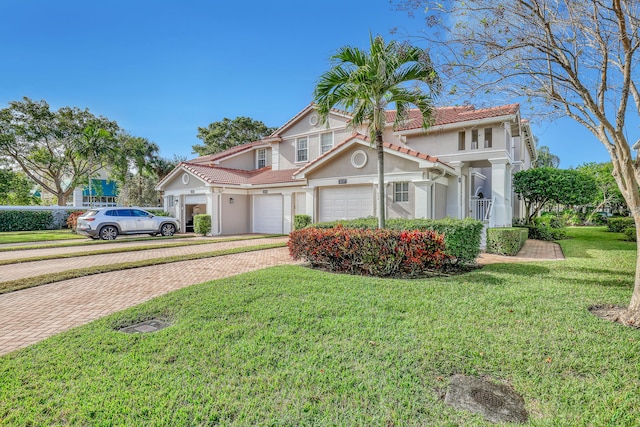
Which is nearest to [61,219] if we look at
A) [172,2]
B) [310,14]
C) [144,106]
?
[144,106]

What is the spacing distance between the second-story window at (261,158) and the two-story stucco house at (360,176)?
1473 millimetres

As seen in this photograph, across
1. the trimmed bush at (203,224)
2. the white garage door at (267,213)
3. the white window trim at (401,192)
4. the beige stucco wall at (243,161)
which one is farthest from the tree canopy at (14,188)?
the white window trim at (401,192)

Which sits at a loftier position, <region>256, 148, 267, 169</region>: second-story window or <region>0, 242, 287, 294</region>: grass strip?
<region>256, 148, 267, 169</region>: second-story window

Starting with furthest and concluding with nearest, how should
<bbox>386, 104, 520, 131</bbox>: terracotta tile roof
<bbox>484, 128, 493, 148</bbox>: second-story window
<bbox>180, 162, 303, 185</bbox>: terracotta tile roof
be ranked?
<bbox>180, 162, 303, 185</bbox>: terracotta tile roof < <bbox>484, 128, 493, 148</bbox>: second-story window < <bbox>386, 104, 520, 131</bbox>: terracotta tile roof

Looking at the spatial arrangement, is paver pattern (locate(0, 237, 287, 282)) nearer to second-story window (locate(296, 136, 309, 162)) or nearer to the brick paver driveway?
the brick paver driveway

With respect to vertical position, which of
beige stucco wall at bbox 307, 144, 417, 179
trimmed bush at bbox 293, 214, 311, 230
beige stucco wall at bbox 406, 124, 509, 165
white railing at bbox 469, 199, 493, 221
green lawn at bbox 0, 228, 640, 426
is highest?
beige stucco wall at bbox 406, 124, 509, 165

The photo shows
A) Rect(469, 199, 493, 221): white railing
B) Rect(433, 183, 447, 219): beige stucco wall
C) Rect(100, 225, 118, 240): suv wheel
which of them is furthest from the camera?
Rect(100, 225, 118, 240): suv wheel

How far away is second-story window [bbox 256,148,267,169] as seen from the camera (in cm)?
2595

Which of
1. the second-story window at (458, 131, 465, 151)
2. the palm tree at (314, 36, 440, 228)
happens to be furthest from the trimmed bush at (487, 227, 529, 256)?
the palm tree at (314, 36, 440, 228)

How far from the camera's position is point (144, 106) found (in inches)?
1021

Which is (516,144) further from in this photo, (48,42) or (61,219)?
(61,219)

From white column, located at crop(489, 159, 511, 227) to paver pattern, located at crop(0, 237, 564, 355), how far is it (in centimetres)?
281

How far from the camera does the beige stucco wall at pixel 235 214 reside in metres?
21.1

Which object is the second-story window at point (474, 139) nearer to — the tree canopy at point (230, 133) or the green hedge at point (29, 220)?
the tree canopy at point (230, 133)
